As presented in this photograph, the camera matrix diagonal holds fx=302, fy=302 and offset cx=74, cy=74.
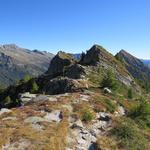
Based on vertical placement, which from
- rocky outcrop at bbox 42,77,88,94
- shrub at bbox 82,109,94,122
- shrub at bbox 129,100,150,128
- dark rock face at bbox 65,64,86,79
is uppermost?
dark rock face at bbox 65,64,86,79

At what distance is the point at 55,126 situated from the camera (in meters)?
29.4

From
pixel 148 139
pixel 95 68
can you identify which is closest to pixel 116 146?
pixel 148 139

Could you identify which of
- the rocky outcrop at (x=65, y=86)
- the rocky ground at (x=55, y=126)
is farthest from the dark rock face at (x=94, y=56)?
the rocky ground at (x=55, y=126)

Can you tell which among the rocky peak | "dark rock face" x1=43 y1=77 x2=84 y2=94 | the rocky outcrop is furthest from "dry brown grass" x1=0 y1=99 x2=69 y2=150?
the rocky peak

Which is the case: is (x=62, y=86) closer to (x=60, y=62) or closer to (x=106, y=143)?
(x=106, y=143)

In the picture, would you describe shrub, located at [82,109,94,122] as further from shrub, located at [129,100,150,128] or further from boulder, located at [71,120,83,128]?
shrub, located at [129,100,150,128]

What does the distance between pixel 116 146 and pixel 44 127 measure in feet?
23.1

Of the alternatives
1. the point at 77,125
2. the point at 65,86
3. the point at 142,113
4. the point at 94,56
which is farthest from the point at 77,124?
the point at 94,56

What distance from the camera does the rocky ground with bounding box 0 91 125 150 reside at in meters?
25.1

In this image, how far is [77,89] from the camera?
53938 millimetres

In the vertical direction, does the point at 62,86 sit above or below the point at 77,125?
above

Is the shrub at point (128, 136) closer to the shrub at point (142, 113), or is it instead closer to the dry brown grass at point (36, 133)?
the shrub at point (142, 113)

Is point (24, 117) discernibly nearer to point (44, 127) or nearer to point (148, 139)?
point (44, 127)

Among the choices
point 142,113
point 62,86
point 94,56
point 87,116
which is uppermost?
point 94,56
